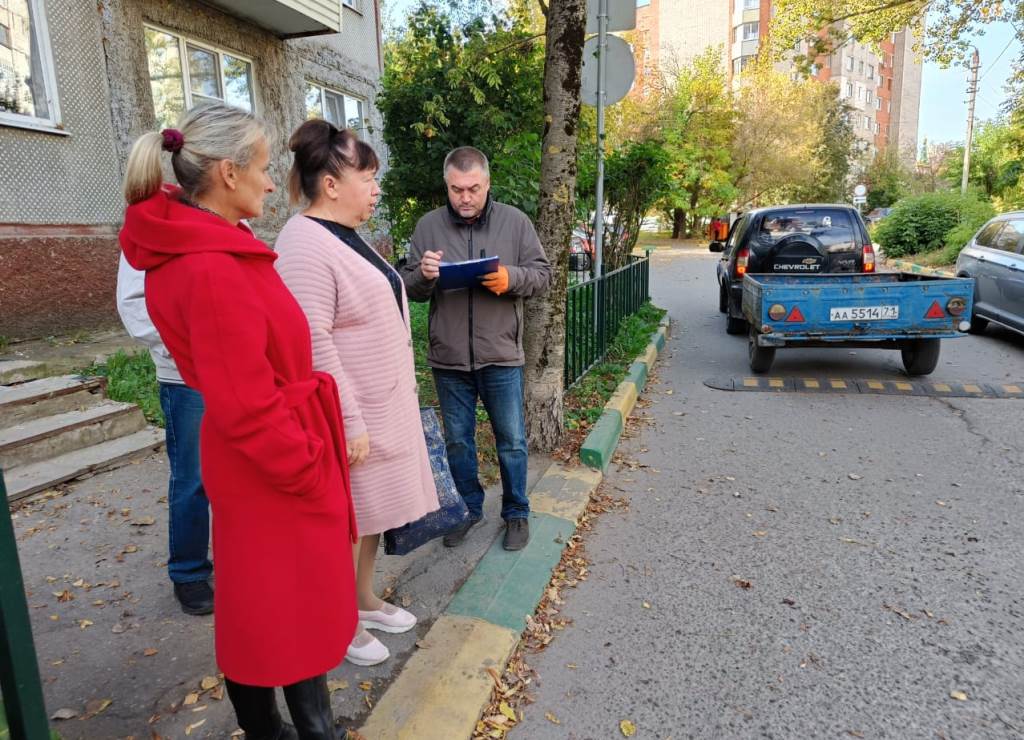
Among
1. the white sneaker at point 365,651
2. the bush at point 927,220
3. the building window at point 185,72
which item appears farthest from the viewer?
the bush at point 927,220

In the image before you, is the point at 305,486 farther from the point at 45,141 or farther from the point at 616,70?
the point at 45,141

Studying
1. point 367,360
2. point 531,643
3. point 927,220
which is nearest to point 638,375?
point 531,643

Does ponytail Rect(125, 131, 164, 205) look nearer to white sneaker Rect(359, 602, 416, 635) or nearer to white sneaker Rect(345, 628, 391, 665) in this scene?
white sneaker Rect(345, 628, 391, 665)

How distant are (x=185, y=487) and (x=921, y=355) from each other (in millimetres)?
7234

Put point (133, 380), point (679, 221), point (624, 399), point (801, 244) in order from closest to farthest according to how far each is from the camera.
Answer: point (133, 380), point (624, 399), point (801, 244), point (679, 221)

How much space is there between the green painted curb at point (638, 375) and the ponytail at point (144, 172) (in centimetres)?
554

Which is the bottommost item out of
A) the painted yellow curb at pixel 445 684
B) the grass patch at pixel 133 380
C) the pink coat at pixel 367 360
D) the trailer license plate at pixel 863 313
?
the painted yellow curb at pixel 445 684

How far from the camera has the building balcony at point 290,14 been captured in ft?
33.0

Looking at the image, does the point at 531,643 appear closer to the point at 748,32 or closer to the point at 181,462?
the point at 181,462

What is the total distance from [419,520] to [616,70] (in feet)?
17.4

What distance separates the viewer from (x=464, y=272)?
3211 millimetres

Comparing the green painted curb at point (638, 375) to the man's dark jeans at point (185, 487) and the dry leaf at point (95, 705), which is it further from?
the dry leaf at point (95, 705)

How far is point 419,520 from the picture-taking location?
9.30ft

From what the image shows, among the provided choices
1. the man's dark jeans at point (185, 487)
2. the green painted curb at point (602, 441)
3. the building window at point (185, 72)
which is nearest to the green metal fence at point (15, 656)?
the man's dark jeans at point (185, 487)
